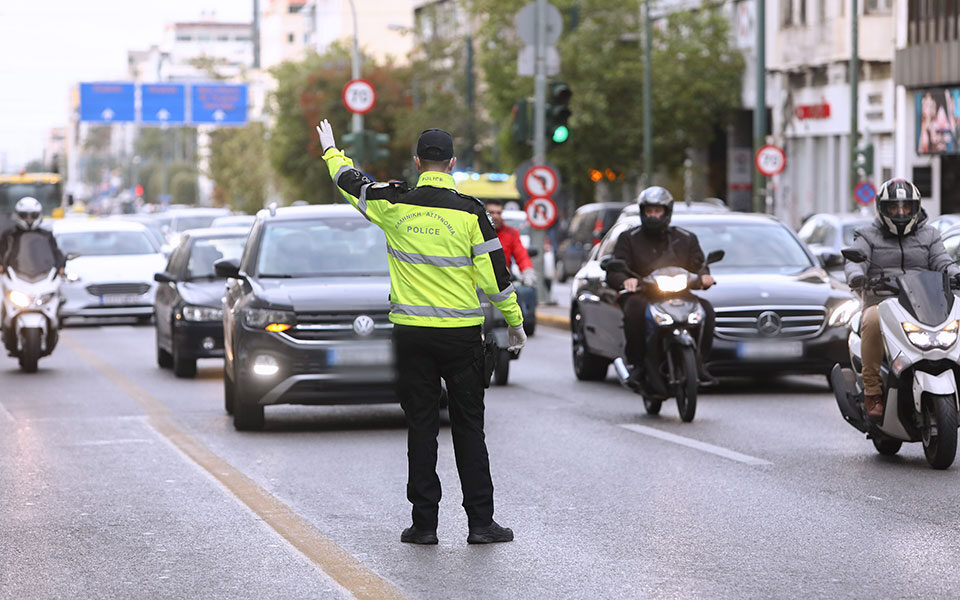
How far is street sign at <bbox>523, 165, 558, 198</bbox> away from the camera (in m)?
29.0

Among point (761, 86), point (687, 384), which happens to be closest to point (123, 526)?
point (687, 384)

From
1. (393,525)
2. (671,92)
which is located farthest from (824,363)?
(671,92)

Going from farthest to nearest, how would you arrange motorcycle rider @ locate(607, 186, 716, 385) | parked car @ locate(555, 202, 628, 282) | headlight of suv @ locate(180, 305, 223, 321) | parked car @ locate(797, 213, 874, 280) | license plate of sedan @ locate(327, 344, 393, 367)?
parked car @ locate(555, 202, 628, 282) < parked car @ locate(797, 213, 874, 280) < headlight of suv @ locate(180, 305, 223, 321) < motorcycle rider @ locate(607, 186, 716, 385) < license plate of sedan @ locate(327, 344, 393, 367)

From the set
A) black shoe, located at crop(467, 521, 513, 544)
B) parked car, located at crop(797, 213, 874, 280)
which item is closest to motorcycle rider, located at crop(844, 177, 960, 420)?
black shoe, located at crop(467, 521, 513, 544)

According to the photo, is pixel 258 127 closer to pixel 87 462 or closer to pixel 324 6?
pixel 324 6

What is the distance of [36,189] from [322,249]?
151 feet

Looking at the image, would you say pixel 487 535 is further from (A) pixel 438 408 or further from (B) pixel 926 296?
(B) pixel 926 296

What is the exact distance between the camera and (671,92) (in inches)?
2144

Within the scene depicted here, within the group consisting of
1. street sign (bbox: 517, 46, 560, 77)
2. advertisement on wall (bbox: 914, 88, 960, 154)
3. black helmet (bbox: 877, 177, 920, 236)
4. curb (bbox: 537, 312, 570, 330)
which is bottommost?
curb (bbox: 537, 312, 570, 330)

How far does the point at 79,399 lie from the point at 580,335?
4.51 m

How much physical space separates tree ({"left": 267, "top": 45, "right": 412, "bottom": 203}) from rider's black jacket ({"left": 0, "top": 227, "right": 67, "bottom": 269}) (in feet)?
175

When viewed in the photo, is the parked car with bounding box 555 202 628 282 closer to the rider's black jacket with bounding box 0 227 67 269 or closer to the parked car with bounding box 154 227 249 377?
the parked car with bounding box 154 227 249 377

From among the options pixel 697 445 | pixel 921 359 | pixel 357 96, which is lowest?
pixel 697 445

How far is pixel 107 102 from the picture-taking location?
79.2m
